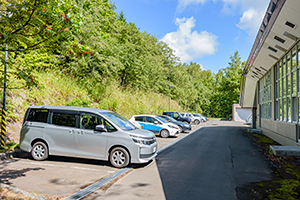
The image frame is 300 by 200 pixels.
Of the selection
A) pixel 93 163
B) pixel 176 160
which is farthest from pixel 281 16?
pixel 93 163

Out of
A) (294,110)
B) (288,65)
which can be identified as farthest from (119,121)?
(288,65)

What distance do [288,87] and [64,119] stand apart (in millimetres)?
11393

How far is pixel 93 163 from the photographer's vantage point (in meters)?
7.79

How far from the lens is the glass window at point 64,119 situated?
312 inches

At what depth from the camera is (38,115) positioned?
8.27 m

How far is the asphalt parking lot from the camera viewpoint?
5263 mm

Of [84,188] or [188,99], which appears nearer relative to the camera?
[84,188]

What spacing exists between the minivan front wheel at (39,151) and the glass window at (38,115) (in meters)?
0.85

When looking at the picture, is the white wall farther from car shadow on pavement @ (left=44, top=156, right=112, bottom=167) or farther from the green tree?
car shadow on pavement @ (left=44, top=156, right=112, bottom=167)

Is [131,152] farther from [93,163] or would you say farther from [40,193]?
[40,193]

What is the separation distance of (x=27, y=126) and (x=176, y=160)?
5.61 meters

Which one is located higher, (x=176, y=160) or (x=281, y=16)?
(x=281, y=16)

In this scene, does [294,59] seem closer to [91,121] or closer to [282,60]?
[282,60]

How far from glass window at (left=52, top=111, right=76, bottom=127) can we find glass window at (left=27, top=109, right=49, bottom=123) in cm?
35
